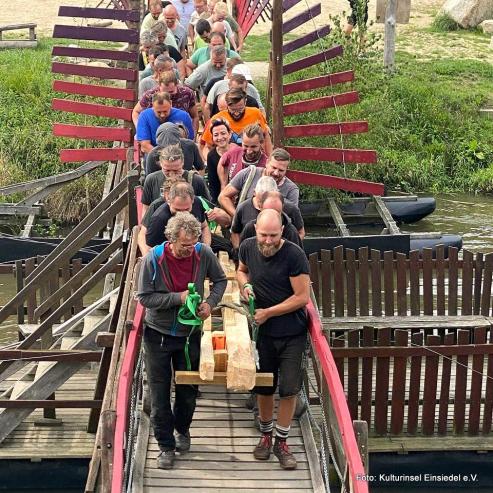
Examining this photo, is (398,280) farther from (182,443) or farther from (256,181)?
(182,443)

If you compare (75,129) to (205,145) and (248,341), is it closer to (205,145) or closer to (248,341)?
(205,145)

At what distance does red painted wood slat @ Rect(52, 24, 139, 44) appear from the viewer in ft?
56.3

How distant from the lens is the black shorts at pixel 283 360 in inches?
335

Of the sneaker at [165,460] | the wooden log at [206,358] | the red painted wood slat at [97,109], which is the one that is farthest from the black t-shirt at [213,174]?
the red painted wood slat at [97,109]

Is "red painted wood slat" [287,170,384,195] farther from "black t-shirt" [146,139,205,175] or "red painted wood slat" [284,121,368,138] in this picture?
"black t-shirt" [146,139,205,175]

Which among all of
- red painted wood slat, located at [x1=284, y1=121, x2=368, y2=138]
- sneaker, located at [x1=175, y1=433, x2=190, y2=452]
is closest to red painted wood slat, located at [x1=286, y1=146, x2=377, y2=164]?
red painted wood slat, located at [x1=284, y1=121, x2=368, y2=138]

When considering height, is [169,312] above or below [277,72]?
below

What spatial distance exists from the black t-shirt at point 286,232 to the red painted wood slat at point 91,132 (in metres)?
7.45

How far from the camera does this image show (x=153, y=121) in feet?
39.2

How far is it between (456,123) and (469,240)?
4.89 metres

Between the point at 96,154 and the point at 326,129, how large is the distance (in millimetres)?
3064

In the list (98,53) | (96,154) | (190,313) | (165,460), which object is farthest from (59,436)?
(98,53)

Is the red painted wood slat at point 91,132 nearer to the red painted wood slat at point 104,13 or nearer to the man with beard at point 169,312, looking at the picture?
the red painted wood slat at point 104,13

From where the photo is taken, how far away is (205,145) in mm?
12523
